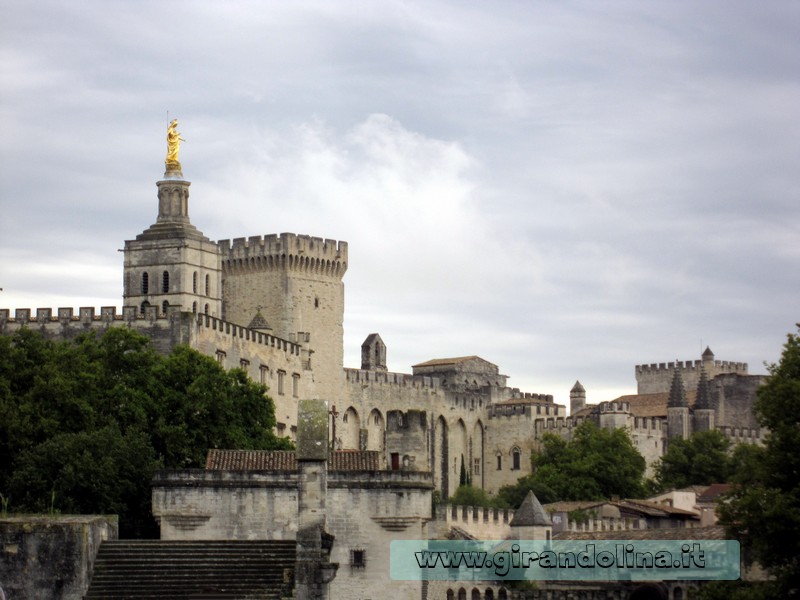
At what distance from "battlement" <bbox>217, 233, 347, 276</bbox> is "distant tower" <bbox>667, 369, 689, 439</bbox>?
2973 centimetres

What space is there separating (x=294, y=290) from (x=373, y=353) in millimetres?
22843

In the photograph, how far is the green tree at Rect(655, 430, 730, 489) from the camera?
119500mm

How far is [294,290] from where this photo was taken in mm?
113375

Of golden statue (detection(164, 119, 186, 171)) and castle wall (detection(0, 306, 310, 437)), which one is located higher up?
golden statue (detection(164, 119, 186, 171))

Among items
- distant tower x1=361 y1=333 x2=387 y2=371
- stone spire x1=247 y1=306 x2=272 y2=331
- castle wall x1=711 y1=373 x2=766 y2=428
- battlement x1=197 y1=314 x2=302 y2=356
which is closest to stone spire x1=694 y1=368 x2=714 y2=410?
castle wall x1=711 y1=373 x2=766 y2=428

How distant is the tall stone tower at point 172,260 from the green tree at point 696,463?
32.4 m

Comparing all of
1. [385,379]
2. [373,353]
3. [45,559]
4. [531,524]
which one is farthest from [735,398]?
[45,559]

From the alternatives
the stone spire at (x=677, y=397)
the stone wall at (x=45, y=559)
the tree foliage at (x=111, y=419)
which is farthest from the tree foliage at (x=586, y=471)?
the stone wall at (x=45, y=559)

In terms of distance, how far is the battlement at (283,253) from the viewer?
11406 cm

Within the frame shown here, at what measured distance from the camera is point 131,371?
8275 cm

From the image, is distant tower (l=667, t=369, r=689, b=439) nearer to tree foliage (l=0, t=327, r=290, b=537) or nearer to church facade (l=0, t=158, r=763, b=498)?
church facade (l=0, t=158, r=763, b=498)

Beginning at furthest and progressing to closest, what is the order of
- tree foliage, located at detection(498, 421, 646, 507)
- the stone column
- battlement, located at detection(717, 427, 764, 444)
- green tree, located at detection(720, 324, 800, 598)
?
battlement, located at detection(717, 427, 764, 444)
tree foliage, located at detection(498, 421, 646, 507)
green tree, located at detection(720, 324, 800, 598)
the stone column

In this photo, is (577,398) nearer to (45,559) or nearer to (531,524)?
(531,524)

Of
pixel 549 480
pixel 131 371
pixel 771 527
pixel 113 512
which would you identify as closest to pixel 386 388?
pixel 549 480
